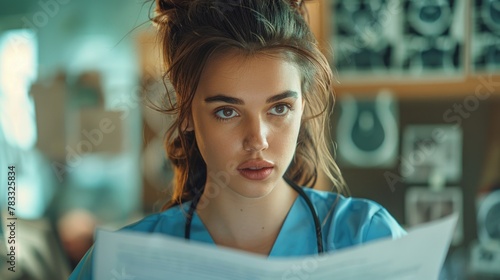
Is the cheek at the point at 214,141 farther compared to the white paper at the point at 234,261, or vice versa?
the cheek at the point at 214,141

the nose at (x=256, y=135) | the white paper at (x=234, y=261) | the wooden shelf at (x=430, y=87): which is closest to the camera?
the white paper at (x=234, y=261)

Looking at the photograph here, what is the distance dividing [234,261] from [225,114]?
179mm

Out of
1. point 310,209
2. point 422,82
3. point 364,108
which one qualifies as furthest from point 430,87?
point 310,209

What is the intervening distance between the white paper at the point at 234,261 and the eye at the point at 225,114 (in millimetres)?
158

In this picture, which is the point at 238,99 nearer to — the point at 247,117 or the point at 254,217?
the point at 247,117

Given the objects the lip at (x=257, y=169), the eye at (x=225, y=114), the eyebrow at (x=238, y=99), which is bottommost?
the lip at (x=257, y=169)

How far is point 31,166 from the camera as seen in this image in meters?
1.71

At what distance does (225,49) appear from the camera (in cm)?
66

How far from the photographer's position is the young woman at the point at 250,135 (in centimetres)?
66

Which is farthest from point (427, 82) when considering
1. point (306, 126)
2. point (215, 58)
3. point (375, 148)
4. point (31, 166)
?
point (31, 166)

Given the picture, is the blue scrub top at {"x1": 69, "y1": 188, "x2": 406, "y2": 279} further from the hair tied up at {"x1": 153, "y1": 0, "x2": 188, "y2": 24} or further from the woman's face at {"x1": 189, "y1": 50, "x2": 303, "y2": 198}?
the hair tied up at {"x1": 153, "y1": 0, "x2": 188, "y2": 24}

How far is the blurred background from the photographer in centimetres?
140

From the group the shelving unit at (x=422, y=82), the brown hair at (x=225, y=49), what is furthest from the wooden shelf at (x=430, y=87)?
the brown hair at (x=225, y=49)

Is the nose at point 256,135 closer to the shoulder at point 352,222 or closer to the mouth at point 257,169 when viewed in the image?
the mouth at point 257,169
